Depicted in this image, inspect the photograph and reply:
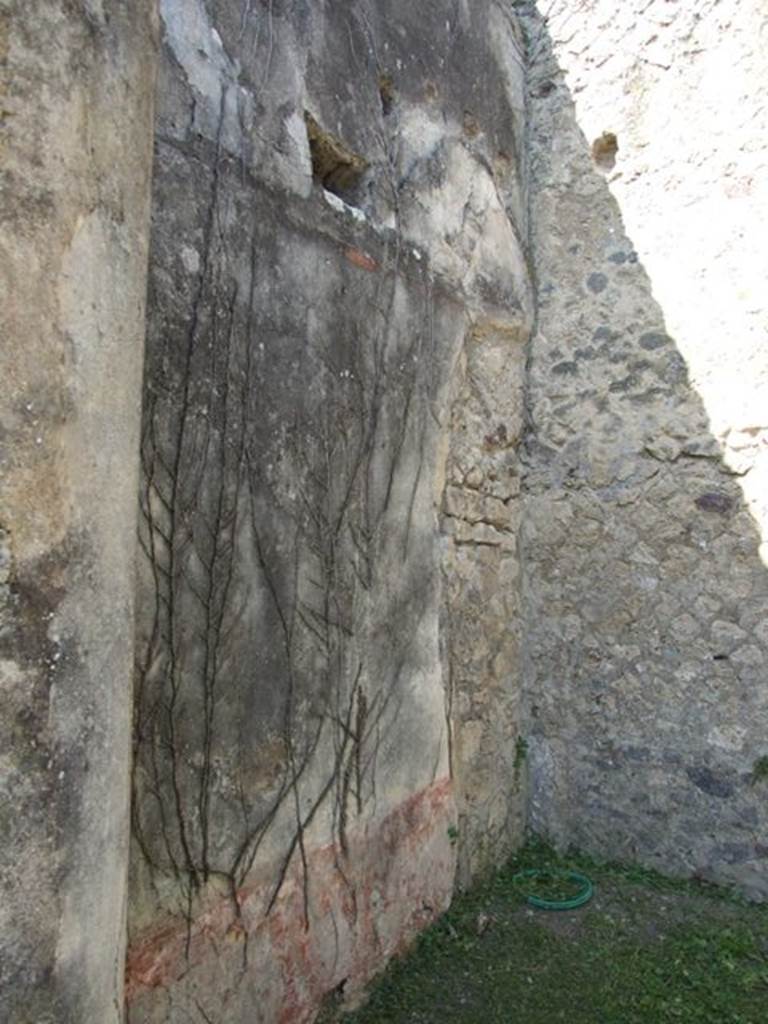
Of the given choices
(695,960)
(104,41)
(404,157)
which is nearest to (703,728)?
(695,960)

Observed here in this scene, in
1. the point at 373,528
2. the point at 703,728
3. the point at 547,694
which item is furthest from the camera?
the point at 547,694

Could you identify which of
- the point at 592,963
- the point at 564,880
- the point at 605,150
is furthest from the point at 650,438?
the point at 592,963

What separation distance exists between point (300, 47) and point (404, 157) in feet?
2.15

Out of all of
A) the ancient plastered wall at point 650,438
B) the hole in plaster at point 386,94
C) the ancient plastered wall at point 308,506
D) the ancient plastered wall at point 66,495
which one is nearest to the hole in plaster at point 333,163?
the ancient plastered wall at point 308,506

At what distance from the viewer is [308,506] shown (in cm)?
258

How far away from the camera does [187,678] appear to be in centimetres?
216

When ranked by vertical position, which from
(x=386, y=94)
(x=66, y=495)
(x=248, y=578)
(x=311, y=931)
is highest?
(x=386, y=94)

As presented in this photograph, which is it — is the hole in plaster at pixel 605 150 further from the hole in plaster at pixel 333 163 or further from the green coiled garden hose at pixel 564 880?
the green coiled garden hose at pixel 564 880

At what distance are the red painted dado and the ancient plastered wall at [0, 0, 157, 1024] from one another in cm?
59

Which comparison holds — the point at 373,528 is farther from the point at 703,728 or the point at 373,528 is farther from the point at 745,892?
the point at 745,892

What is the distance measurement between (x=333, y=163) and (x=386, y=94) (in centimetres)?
51

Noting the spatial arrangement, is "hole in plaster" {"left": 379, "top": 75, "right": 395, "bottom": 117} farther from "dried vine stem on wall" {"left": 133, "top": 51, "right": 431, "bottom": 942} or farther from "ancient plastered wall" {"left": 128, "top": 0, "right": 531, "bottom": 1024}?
"dried vine stem on wall" {"left": 133, "top": 51, "right": 431, "bottom": 942}

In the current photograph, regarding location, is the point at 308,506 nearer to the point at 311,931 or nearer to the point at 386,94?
the point at 311,931

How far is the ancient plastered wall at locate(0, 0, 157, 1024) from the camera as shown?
51.4 inches
